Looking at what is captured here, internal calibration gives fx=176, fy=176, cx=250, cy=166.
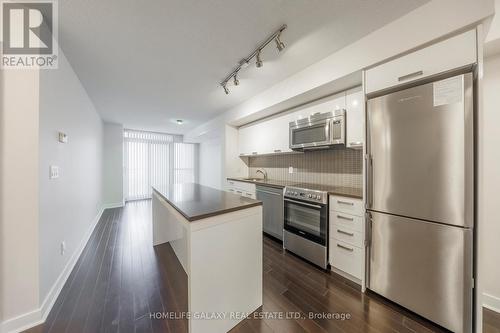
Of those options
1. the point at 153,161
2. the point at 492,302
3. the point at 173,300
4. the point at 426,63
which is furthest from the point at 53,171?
the point at 153,161

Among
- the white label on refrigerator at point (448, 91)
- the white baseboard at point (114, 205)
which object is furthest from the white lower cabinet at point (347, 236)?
the white baseboard at point (114, 205)

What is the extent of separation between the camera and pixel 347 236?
1934 mm

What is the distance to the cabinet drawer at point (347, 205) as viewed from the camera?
6.00 ft

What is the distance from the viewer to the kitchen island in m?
1.16

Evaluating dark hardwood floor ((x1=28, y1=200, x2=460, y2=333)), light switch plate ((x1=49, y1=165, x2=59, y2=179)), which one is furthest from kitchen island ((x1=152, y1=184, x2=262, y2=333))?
light switch plate ((x1=49, y1=165, x2=59, y2=179))

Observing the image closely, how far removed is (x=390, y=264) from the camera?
1590 millimetres

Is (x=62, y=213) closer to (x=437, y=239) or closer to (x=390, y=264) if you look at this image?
(x=390, y=264)

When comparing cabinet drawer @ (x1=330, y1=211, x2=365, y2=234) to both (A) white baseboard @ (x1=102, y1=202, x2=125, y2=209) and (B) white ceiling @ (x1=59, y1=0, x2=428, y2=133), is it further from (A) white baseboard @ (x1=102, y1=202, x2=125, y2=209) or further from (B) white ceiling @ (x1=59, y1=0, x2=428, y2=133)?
(A) white baseboard @ (x1=102, y1=202, x2=125, y2=209)

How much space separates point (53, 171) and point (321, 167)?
126 inches

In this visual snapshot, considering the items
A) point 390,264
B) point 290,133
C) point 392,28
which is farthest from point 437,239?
point 290,133

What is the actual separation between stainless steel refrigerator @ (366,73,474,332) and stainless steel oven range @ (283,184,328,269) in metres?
0.49

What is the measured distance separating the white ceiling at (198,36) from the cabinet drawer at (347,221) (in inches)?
71.5

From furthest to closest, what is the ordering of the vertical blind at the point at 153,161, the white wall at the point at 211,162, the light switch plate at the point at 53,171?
the vertical blind at the point at 153,161 < the white wall at the point at 211,162 < the light switch plate at the point at 53,171

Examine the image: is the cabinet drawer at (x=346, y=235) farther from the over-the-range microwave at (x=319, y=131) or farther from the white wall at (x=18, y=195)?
the white wall at (x=18, y=195)
